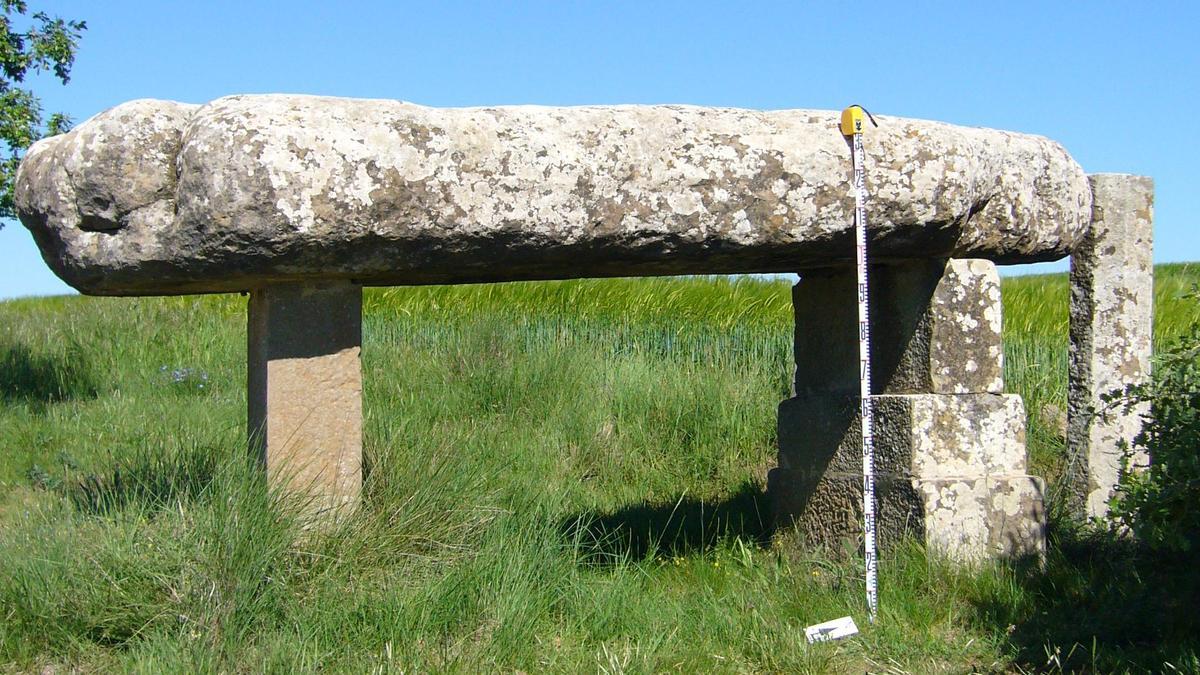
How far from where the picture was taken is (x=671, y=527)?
5160 millimetres

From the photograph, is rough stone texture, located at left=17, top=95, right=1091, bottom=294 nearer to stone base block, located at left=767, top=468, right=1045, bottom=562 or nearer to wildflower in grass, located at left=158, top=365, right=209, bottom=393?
stone base block, located at left=767, top=468, right=1045, bottom=562

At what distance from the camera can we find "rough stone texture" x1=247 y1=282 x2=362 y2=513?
3.73 m

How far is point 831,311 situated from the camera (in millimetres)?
4684

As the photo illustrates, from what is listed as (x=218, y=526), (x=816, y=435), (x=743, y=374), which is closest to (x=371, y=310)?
(x=743, y=374)

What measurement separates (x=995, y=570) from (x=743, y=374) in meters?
3.45

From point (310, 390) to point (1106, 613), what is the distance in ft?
9.07

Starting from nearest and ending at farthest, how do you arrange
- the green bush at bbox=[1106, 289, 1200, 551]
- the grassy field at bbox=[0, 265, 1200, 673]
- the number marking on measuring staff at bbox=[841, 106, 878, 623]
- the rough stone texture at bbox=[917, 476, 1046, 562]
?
the grassy field at bbox=[0, 265, 1200, 673] → the green bush at bbox=[1106, 289, 1200, 551] → the number marking on measuring staff at bbox=[841, 106, 878, 623] → the rough stone texture at bbox=[917, 476, 1046, 562]

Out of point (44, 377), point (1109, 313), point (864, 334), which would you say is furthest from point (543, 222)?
point (44, 377)

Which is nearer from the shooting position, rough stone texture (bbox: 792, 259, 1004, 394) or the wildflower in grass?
rough stone texture (bbox: 792, 259, 1004, 394)

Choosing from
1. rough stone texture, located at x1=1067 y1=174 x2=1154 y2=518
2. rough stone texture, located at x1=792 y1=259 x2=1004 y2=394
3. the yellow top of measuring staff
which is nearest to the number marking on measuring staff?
the yellow top of measuring staff

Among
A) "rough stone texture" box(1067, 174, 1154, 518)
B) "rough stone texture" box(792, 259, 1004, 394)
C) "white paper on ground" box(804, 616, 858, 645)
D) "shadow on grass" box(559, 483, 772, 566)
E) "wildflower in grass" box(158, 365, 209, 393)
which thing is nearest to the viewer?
"white paper on ground" box(804, 616, 858, 645)

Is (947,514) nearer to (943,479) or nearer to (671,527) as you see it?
(943,479)

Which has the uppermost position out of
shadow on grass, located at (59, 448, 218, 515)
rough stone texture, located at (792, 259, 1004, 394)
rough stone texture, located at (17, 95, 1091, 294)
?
rough stone texture, located at (17, 95, 1091, 294)

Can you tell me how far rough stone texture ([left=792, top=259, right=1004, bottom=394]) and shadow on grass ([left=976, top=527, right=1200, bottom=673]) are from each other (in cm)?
76
